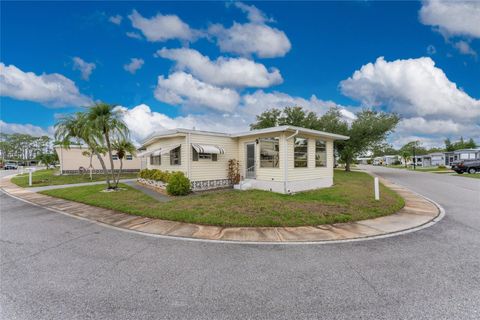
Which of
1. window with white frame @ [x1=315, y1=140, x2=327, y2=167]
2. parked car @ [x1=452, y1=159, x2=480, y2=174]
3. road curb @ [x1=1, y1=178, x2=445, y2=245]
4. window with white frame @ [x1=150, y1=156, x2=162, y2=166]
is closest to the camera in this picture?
road curb @ [x1=1, y1=178, x2=445, y2=245]

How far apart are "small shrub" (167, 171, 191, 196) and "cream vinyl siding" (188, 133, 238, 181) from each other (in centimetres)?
100

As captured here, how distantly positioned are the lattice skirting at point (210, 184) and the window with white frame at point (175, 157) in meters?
1.73

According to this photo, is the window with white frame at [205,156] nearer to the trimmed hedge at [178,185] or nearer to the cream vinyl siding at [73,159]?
the trimmed hedge at [178,185]

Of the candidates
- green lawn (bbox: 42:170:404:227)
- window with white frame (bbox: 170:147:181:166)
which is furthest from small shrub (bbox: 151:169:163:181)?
green lawn (bbox: 42:170:404:227)

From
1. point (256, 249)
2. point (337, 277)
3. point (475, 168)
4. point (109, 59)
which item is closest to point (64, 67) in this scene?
point (109, 59)

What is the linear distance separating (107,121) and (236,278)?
441 inches

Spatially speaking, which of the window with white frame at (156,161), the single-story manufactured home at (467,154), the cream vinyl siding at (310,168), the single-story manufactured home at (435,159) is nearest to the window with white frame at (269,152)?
the cream vinyl siding at (310,168)

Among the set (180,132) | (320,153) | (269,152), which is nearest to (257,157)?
(269,152)

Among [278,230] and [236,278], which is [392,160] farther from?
[236,278]

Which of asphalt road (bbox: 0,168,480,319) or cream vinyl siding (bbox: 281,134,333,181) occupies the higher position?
cream vinyl siding (bbox: 281,134,333,181)

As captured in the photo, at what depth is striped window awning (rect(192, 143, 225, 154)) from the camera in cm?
1080

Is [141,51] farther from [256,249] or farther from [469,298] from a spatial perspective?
[469,298]

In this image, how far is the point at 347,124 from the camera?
26516mm

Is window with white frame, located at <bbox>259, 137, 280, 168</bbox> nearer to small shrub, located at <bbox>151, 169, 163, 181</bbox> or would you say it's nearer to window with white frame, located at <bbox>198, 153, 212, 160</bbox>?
window with white frame, located at <bbox>198, 153, 212, 160</bbox>
